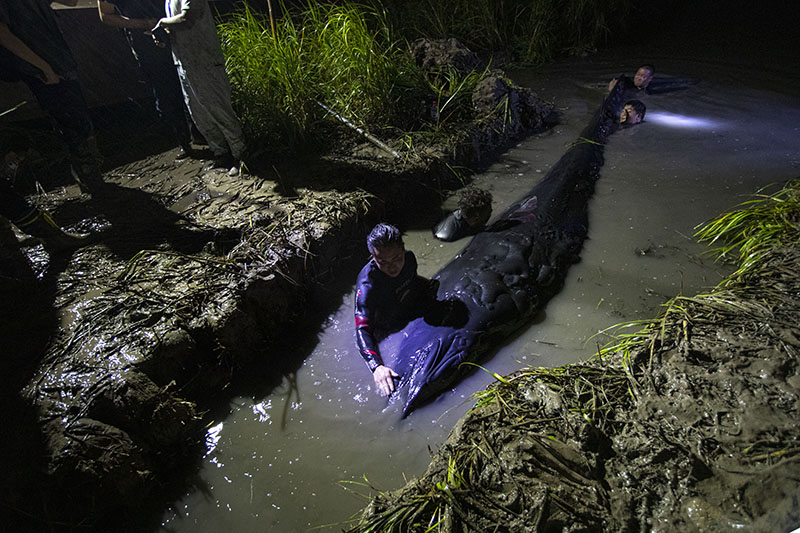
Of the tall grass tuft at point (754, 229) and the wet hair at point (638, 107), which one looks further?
the wet hair at point (638, 107)

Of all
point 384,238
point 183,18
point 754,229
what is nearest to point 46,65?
point 183,18

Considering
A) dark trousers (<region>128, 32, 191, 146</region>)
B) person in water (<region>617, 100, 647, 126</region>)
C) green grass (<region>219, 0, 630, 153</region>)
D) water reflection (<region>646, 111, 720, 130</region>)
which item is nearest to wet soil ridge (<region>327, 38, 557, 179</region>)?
green grass (<region>219, 0, 630, 153</region>)

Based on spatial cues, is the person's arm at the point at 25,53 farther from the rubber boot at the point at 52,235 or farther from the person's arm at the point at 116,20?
the rubber boot at the point at 52,235

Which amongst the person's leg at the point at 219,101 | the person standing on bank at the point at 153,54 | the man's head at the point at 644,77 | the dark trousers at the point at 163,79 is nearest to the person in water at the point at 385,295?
the person's leg at the point at 219,101

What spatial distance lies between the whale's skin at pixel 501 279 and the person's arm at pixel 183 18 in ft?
9.97

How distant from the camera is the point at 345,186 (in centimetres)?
406

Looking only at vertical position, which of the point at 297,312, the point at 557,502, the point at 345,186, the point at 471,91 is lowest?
the point at 297,312

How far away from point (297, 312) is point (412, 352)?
3.78ft

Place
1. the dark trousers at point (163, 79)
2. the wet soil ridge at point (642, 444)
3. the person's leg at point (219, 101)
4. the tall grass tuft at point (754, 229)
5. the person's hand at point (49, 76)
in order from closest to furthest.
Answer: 1. the wet soil ridge at point (642, 444)
2. the tall grass tuft at point (754, 229)
3. the person's hand at point (49, 76)
4. the person's leg at point (219, 101)
5. the dark trousers at point (163, 79)

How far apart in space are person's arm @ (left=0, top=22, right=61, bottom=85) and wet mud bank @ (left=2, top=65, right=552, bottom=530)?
47.4 inches

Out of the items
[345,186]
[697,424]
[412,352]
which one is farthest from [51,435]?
[697,424]

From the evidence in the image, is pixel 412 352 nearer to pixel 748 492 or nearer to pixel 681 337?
pixel 681 337

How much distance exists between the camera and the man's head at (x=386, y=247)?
2.72 metres

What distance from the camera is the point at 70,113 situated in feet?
11.5
